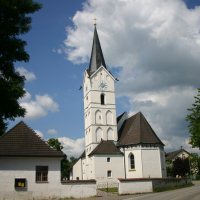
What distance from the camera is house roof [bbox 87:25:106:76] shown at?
59.7 metres

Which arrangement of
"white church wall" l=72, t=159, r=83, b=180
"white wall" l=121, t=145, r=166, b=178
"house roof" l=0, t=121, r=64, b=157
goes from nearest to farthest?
"house roof" l=0, t=121, r=64, b=157 → "white wall" l=121, t=145, r=166, b=178 → "white church wall" l=72, t=159, r=83, b=180

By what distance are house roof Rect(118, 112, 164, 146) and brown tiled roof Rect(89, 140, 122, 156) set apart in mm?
1295

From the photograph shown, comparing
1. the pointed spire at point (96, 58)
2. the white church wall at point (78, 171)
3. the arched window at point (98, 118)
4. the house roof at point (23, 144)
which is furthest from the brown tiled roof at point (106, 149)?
the house roof at point (23, 144)

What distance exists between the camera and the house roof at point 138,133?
161 feet

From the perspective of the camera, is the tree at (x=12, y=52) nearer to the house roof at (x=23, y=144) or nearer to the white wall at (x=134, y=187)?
the house roof at (x=23, y=144)

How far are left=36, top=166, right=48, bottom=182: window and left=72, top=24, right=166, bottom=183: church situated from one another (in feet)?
64.8

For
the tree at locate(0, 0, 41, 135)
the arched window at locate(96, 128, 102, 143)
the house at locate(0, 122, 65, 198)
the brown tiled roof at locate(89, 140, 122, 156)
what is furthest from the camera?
the arched window at locate(96, 128, 102, 143)

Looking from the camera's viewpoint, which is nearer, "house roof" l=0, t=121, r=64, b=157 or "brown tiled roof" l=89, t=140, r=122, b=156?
"house roof" l=0, t=121, r=64, b=157

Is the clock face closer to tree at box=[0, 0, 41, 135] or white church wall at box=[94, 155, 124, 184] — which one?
white church wall at box=[94, 155, 124, 184]

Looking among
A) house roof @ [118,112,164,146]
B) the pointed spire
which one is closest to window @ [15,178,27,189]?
house roof @ [118,112,164,146]

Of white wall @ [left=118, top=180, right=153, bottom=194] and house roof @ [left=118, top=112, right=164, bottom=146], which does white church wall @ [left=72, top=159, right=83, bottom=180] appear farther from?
white wall @ [left=118, top=180, right=153, bottom=194]

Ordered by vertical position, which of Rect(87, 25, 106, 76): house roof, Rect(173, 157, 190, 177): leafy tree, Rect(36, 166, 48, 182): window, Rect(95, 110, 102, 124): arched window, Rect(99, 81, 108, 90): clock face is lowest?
Rect(36, 166, 48, 182): window

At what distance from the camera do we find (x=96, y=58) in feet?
198

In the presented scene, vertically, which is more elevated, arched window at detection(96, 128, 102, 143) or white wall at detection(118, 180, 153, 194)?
arched window at detection(96, 128, 102, 143)
